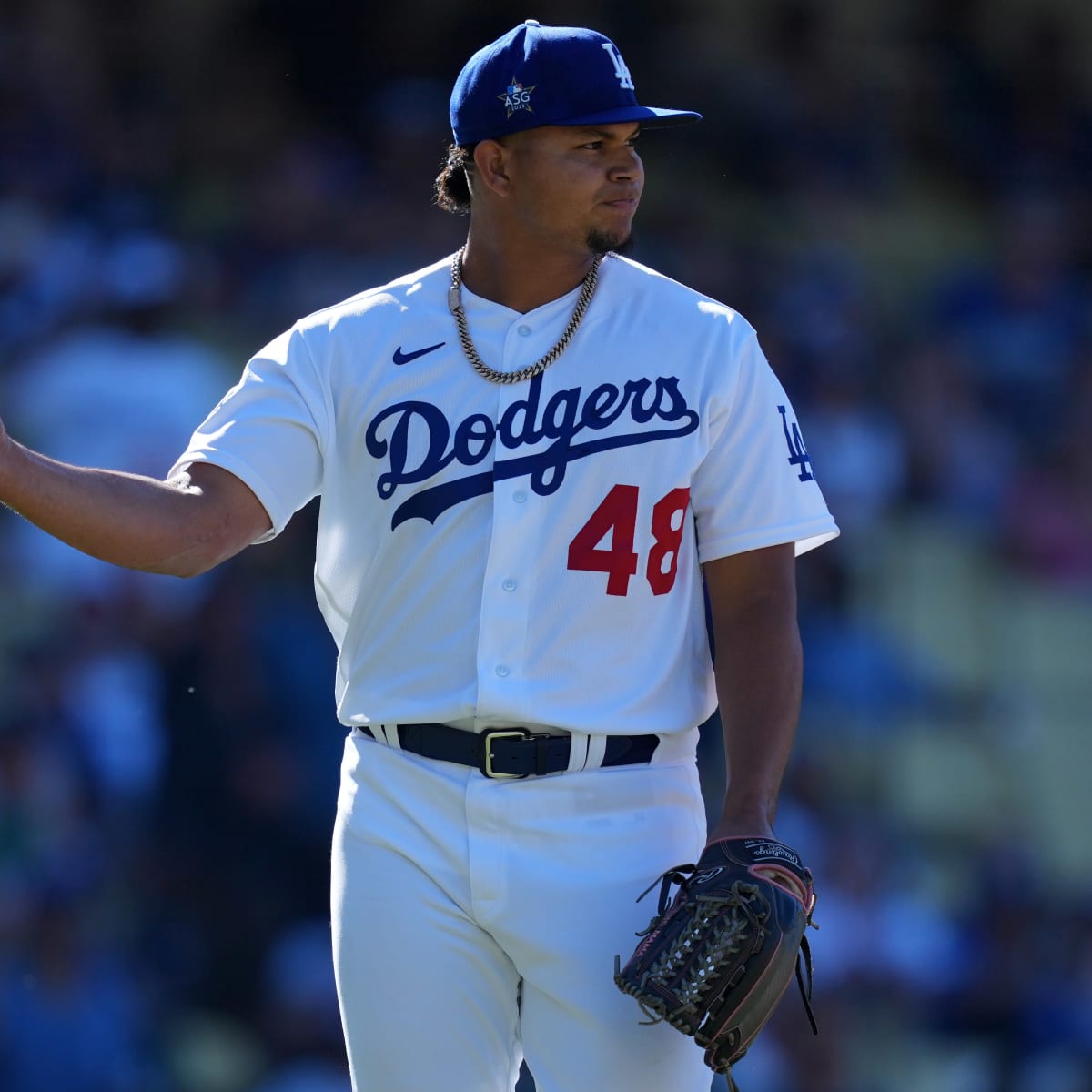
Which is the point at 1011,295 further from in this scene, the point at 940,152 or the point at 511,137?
the point at 511,137

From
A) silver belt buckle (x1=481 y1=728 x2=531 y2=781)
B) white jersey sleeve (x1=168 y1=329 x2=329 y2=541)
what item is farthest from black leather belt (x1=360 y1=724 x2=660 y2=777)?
white jersey sleeve (x1=168 y1=329 x2=329 y2=541)

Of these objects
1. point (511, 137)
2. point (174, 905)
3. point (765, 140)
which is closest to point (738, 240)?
point (765, 140)

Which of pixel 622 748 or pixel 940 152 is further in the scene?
pixel 940 152

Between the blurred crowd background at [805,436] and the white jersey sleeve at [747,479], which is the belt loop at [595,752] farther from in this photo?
the blurred crowd background at [805,436]

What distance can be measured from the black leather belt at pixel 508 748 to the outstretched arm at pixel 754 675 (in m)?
0.13

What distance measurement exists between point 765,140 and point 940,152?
2.95ft

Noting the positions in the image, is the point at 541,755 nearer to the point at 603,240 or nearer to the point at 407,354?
the point at 407,354

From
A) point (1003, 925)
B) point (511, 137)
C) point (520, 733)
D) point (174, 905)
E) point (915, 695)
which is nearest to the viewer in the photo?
point (520, 733)

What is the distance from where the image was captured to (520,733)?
2529 millimetres

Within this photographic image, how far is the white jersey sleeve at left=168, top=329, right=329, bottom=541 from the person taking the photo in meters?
2.60

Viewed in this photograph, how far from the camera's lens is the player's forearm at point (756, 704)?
2537 millimetres

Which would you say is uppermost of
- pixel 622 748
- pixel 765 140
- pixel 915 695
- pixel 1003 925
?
pixel 765 140

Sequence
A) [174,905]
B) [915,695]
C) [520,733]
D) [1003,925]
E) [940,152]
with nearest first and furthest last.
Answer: [520,733] < [174,905] < [1003,925] < [915,695] < [940,152]

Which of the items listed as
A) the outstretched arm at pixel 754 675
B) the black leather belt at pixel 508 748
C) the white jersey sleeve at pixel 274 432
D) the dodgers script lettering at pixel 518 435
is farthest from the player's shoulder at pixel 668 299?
the black leather belt at pixel 508 748
